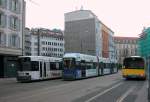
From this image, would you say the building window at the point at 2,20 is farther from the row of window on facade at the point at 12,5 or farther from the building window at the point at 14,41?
the building window at the point at 14,41

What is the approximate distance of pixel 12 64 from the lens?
5500cm

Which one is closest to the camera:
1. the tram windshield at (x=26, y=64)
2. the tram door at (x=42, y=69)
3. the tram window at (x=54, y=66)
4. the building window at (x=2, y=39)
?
the tram windshield at (x=26, y=64)

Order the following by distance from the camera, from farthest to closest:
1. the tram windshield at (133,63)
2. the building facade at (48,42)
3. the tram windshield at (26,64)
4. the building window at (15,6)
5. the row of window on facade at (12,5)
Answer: the building facade at (48,42)
the building window at (15,6)
the row of window on facade at (12,5)
the tram windshield at (133,63)
the tram windshield at (26,64)

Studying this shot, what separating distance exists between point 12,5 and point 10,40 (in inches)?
218

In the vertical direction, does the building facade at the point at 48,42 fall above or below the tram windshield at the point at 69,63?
above

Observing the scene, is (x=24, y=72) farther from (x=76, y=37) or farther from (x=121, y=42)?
(x=121, y=42)

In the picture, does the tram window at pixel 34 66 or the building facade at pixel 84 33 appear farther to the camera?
the building facade at pixel 84 33

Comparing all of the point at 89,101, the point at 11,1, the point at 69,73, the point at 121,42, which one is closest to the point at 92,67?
the point at 69,73

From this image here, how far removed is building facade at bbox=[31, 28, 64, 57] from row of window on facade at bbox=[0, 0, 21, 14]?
10139 centimetres

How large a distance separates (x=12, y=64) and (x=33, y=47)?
108 meters

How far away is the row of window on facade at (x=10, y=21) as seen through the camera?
5288 centimetres

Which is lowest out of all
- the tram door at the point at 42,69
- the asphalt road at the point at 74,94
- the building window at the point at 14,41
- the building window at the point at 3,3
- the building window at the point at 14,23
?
the asphalt road at the point at 74,94

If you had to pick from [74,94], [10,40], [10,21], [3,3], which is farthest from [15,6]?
[74,94]

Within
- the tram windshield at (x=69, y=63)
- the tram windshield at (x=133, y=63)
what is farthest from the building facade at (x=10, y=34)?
the tram windshield at (x=133, y=63)
